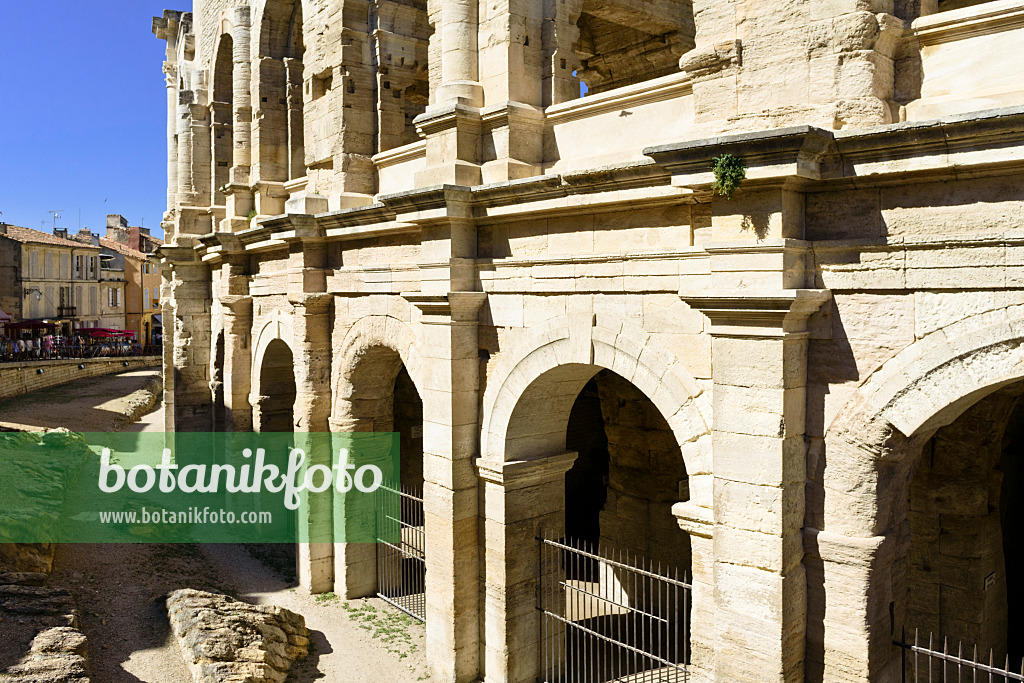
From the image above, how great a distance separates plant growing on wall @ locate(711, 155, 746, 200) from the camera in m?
5.04

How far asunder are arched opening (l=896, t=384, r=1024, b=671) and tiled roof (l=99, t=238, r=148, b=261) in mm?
47494

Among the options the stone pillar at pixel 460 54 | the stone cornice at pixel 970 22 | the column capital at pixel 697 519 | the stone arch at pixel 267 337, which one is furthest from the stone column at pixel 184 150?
the stone cornice at pixel 970 22

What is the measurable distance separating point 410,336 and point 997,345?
6.00m

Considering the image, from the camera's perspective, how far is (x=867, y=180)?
16.2 feet

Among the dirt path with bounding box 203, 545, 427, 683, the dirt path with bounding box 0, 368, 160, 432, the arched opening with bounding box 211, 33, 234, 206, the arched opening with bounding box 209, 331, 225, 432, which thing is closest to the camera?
the dirt path with bounding box 203, 545, 427, 683

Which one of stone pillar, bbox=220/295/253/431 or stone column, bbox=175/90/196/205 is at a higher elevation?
stone column, bbox=175/90/196/205

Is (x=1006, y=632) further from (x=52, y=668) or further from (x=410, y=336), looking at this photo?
(x=52, y=668)

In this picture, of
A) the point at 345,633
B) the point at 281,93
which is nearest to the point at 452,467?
the point at 345,633

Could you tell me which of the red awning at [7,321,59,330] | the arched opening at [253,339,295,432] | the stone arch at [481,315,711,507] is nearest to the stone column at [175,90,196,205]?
the arched opening at [253,339,295,432]

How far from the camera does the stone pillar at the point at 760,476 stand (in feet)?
16.7

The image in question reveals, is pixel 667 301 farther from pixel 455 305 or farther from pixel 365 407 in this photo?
pixel 365 407

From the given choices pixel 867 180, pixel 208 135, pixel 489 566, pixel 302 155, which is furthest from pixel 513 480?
pixel 208 135

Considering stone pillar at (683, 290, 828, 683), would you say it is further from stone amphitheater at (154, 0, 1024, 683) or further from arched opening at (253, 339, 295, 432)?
arched opening at (253, 339, 295, 432)

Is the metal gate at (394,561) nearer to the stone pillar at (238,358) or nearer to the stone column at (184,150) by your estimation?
the stone pillar at (238,358)
